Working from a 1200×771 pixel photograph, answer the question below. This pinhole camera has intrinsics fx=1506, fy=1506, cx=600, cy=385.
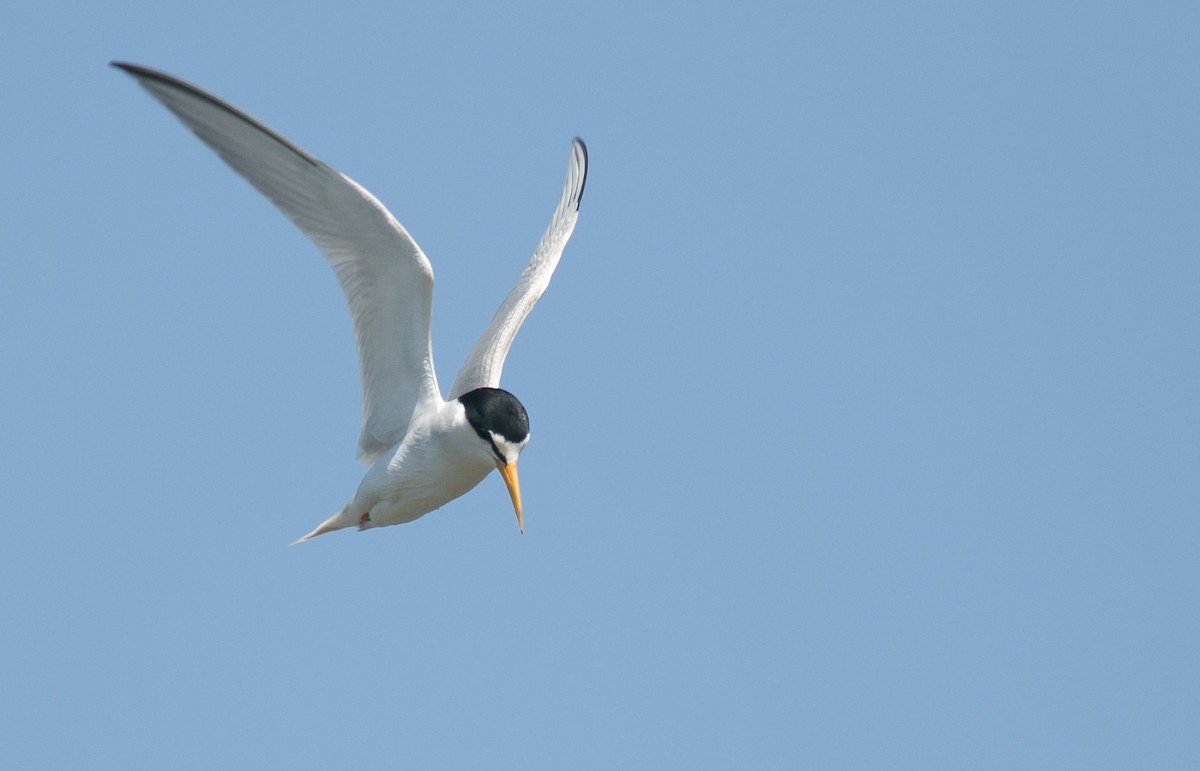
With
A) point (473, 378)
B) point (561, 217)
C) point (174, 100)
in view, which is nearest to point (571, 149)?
point (561, 217)

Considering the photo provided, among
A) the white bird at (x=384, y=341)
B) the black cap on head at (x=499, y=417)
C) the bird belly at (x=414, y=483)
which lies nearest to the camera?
the white bird at (x=384, y=341)

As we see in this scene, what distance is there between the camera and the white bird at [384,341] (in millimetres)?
7281

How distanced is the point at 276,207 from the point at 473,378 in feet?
5.96

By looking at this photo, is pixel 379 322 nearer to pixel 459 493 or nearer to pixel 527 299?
pixel 459 493

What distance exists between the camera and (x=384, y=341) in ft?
27.1

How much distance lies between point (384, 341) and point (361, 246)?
2.13 feet

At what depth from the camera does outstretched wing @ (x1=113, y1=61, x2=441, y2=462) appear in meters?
7.16

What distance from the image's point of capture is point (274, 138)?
7.21 metres

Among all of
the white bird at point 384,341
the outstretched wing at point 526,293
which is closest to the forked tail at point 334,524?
the white bird at point 384,341

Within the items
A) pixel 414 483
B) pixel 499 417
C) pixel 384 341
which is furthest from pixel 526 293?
pixel 499 417

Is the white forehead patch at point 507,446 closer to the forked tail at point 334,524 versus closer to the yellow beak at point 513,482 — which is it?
the yellow beak at point 513,482

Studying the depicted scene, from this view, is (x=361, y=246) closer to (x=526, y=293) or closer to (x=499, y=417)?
(x=499, y=417)

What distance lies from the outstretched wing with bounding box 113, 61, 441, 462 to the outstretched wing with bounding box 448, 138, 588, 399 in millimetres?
529

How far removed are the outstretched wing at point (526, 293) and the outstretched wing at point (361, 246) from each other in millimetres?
529
